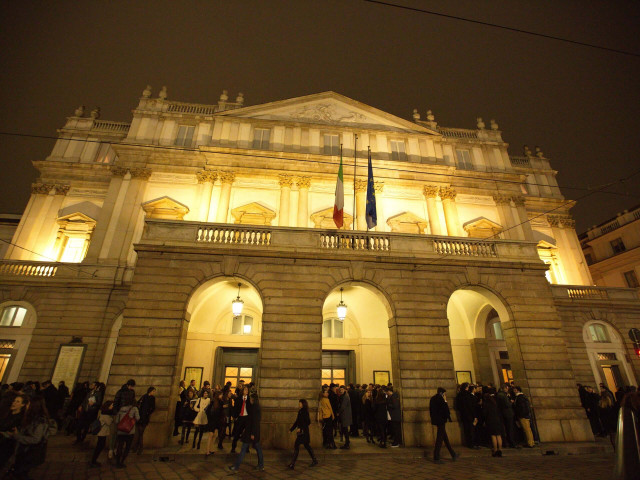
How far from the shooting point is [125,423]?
7.48m

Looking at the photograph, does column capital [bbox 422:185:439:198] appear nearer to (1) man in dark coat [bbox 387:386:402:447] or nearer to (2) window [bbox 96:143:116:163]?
(1) man in dark coat [bbox 387:386:402:447]

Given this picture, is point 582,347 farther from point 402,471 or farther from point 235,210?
point 235,210

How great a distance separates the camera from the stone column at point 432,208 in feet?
68.9

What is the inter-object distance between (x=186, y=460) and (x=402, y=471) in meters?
5.16

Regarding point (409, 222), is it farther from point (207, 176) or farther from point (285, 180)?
point (207, 176)

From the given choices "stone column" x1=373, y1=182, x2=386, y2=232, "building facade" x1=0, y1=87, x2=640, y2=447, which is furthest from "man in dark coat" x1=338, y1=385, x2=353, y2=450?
"stone column" x1=373, y1=182, x2=386, y2=232

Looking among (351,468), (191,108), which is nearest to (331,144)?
(191,108)

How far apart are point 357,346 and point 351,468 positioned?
877 cm

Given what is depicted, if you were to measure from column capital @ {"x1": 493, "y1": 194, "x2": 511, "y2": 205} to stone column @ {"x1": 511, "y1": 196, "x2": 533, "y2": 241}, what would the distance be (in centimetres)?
41

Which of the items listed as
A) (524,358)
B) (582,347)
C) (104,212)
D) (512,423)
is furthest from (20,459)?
(582,347)

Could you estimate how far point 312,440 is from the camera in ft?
32.4

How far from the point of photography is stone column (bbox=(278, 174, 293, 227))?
65.7 feet

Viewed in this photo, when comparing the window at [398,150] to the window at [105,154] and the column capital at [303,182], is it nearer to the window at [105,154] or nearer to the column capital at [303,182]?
the column capital at [303,182]

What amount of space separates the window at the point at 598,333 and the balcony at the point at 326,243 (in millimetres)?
10256
